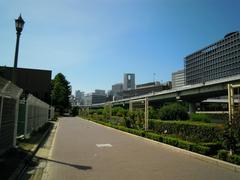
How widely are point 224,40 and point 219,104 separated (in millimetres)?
24158

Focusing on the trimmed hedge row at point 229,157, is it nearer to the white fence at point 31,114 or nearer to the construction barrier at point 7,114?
the construction barrier at point 7,114

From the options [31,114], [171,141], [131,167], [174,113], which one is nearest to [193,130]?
[171,141]

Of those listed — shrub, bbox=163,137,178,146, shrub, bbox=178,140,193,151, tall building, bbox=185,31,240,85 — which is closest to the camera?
shrub, bbox=178,140,193,151

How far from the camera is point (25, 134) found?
51.1 ft

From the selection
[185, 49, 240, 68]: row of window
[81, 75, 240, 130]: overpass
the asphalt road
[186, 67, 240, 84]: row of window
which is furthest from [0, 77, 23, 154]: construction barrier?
[185, 49, 240, 68]: row of window

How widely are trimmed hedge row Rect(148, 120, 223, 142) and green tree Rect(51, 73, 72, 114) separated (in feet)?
245

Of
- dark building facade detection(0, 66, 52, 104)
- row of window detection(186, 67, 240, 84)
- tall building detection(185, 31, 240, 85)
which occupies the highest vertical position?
tall building detection(185, 31, 240, 85)

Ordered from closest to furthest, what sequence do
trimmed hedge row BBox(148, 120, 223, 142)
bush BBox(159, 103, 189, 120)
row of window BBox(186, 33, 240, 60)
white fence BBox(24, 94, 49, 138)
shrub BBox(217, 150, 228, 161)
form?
shrub BBox(217, 150, 228, 161)
trimmed hedge row BBox(148, 120, 223, 142)
white fence BBox(24, 94, 49, 138)
bush BBox(159, 103, 189, 120)
row of window BBox(186, 33, 240, 60)

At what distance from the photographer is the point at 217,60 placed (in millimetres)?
93750

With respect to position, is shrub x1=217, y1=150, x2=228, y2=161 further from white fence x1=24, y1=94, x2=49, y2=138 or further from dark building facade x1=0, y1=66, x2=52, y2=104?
dark building facade x1=0, y1=66, x2=52, y2=104

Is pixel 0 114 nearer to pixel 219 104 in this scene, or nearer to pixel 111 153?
pixel 111 153

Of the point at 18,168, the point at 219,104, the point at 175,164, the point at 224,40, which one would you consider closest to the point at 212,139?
the point at 175,164

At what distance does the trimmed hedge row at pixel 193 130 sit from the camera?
12525 mm

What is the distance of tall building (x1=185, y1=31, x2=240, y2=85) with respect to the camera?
84.5m
